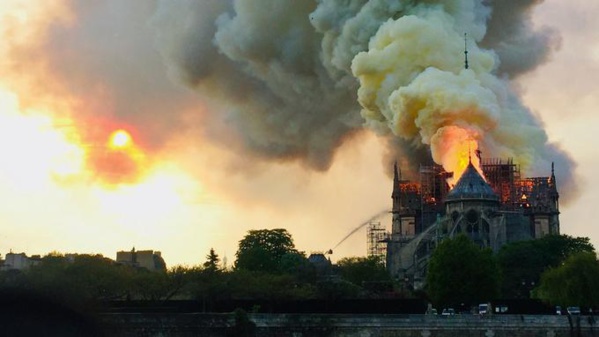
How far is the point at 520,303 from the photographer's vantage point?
267ft

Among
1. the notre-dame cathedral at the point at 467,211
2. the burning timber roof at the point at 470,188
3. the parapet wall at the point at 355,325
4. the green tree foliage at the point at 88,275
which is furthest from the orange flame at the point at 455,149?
the parapet wall at the point at 355,325

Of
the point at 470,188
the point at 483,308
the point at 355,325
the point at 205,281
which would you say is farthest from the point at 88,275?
the point at 470,188

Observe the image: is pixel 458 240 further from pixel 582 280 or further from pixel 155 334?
pixel 155 334

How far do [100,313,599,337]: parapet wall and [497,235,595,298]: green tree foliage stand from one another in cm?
1874

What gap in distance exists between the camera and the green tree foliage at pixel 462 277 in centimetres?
8438

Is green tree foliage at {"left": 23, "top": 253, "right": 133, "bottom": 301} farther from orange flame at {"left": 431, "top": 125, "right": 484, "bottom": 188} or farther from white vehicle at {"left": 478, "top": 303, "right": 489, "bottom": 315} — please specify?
orange flame at {"left": 431, "top": 125, "right": 484, "bottom": 188}

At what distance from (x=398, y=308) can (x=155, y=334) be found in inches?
485

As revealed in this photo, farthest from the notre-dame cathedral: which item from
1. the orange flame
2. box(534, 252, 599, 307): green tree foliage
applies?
box(534, 252, 599, 307): green tree foliage

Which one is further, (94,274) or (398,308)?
(94,274)

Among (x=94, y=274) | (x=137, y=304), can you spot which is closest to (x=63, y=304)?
(x=137, y=304)

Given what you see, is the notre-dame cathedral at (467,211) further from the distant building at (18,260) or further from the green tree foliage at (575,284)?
the distant building at (18,260)

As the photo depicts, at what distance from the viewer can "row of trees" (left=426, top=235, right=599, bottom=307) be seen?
79.7 m

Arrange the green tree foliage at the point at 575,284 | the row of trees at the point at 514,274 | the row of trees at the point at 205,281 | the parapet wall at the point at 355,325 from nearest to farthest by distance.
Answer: the parapet wall at the point at 355,325
the green tree foliage at the point at 575,284
the row of trees at the point at 514,274
the row of trees at the point at 205,281

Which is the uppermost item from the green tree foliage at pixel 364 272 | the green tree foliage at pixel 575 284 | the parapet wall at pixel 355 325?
the green tree foliage at pixel 364 272
